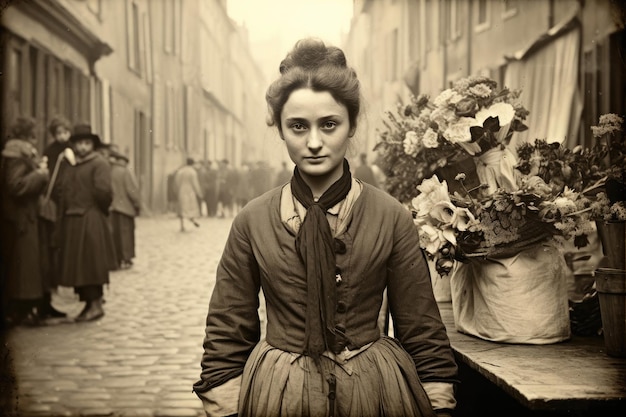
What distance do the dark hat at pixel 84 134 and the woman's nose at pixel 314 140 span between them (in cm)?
201

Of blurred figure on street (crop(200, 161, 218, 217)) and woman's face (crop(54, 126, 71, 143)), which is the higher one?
woman's face (crop(54, 126, 71, 143))

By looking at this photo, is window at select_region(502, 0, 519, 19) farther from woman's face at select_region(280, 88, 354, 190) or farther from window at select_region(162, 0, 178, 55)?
woman's face at select_region(280, 88, 354, 190)

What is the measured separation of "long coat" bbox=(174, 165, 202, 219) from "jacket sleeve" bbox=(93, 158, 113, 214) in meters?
0.36

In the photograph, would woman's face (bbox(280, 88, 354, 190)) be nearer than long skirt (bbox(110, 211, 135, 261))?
Yes

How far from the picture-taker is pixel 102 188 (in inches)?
129

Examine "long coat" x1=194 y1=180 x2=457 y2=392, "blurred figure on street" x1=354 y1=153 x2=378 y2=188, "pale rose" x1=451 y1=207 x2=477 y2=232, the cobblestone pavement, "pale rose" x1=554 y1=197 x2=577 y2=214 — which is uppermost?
"blurred figure on street" x1=354 y1=153 x2=378 y2=188

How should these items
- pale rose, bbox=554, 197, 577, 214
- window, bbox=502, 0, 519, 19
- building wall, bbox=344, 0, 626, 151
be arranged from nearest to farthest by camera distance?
1. pale rose, bbox=554, 197, 577, 214
2. building wall, bbox=344, 0, 626, 151
3. window, bbox=502, 0, 519, 19

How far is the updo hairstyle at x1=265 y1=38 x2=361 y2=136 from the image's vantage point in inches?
62.7

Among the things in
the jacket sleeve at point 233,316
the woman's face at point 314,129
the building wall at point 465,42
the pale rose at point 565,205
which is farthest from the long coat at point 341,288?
the building wall at point 465,42

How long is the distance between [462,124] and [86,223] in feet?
7.06

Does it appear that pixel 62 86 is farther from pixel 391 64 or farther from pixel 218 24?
pixel 391 64

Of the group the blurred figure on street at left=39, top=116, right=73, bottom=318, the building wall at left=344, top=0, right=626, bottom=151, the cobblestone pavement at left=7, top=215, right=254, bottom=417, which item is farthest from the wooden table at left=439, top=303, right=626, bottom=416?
the blurred figure on street at left=39, top=116, right=73, bottom=318

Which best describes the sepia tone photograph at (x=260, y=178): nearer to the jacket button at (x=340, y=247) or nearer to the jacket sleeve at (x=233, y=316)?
the jacket sleeve at (x=233, y=316)

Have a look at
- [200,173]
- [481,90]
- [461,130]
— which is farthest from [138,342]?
[481,90]
